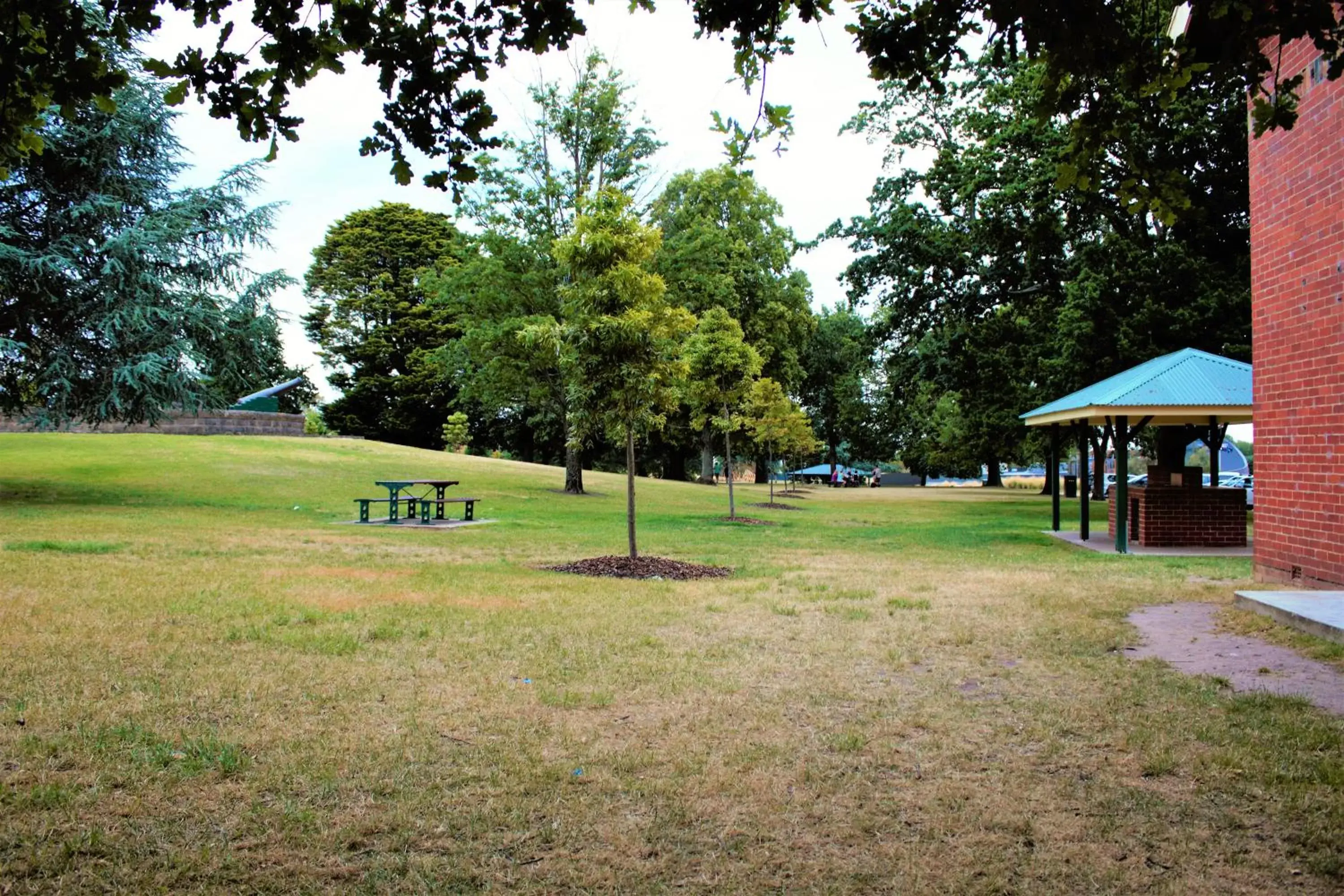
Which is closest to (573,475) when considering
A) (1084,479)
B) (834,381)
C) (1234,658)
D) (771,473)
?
(771,473)

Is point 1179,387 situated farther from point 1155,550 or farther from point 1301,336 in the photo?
point 1301,336

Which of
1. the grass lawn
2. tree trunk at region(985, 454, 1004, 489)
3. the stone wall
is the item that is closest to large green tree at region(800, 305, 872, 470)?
tree trunk at region(985, 454, 1004, 489)

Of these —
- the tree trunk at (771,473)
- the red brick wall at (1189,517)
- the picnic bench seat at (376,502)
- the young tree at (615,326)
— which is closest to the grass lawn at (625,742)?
the young tree at (615,326)

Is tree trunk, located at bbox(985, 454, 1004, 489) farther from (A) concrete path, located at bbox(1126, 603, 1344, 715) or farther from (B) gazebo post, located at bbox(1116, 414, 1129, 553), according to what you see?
(A) concrete path, located at bbox(1126, 603, 1344, 715)

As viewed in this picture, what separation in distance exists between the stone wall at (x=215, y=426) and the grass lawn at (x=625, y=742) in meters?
26.3

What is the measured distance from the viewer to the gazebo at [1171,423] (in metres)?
14.2

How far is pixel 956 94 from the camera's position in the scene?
91.5ft

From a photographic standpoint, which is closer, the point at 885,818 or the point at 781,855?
the point at 781,855

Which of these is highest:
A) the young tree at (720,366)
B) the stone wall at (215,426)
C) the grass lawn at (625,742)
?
the young tree at (720,366)

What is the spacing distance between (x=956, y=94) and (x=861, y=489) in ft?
96.4

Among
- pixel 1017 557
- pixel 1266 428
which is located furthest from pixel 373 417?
pixel 1266 428

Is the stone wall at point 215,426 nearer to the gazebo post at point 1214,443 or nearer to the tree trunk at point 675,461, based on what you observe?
the tree trunk at point 675,461

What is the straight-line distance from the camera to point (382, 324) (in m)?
52.6

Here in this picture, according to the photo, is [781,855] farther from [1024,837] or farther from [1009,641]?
[1009,641]
